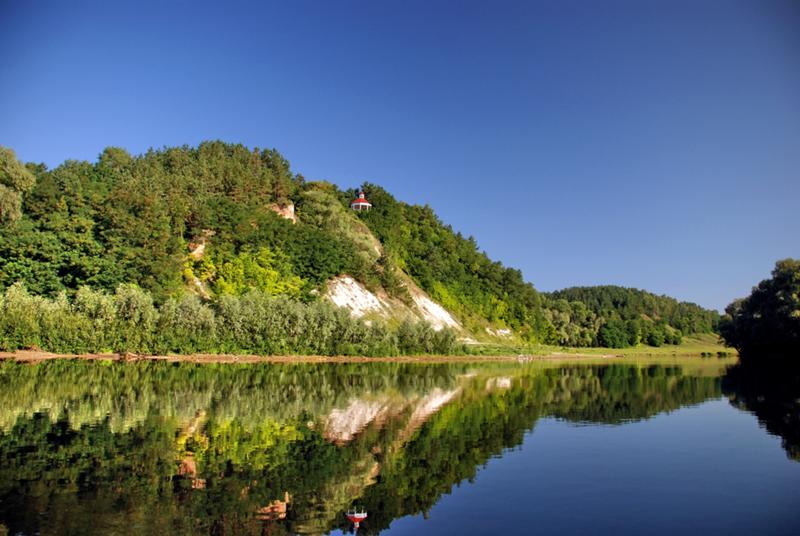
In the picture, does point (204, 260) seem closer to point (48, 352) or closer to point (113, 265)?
point (113, 265)

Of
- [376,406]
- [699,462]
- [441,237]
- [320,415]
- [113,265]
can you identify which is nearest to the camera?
[699,462]

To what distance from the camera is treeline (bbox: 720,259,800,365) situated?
9200 cm

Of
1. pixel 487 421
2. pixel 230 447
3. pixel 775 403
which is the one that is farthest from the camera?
pixel 775 403

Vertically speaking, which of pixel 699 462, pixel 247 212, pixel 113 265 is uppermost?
A: pixel 247 212

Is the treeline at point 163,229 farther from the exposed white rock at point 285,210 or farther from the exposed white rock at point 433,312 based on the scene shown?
the exposed white rock at point 433,312

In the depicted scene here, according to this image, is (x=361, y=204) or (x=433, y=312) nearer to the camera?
(x=433, y=312)

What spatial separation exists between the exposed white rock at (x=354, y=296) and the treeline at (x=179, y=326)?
15187mm

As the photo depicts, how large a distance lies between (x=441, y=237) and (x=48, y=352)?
387 feet

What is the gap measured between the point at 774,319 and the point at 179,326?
9265cm

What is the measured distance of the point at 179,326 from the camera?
219ft

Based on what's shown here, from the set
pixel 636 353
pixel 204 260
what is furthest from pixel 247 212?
pixel 636 353

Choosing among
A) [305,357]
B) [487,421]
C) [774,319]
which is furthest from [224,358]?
[774,319]

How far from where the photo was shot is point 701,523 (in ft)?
49.3

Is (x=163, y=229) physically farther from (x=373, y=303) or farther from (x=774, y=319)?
(x=774, y=319)
